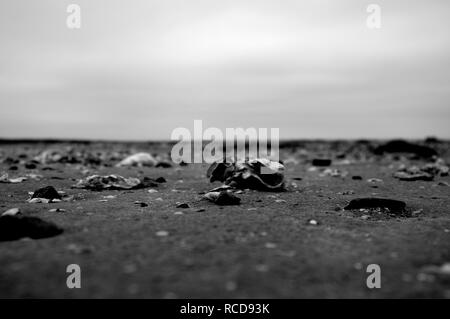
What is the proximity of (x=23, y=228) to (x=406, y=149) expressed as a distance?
52.2 ft

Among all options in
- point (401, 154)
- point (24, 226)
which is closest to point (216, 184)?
point (24, 226)

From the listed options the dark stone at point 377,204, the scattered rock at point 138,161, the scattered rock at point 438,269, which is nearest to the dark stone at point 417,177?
the dark stone at point 377,204

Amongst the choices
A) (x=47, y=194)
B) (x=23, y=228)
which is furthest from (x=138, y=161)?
(x=23, y=228)

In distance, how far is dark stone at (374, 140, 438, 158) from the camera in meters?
14.8

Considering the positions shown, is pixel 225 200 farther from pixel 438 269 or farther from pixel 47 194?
Result: pixel 438 269

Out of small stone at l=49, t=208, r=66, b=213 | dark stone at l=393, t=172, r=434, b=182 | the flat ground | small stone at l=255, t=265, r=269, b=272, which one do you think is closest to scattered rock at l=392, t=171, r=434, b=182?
dark stone at l=393, t=172, r=434, b=182

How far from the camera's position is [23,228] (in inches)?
113

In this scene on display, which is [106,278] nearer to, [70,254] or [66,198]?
[70,254]

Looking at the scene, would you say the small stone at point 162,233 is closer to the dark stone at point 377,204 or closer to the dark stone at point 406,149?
the dark stone at point 377,204

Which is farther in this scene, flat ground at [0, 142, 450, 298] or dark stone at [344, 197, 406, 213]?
dark stone at [344, 197, 406, 213]

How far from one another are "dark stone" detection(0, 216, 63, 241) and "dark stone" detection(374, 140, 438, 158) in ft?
49.0

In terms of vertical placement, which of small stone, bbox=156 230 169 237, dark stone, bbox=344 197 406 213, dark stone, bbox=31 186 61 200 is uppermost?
dark stone, bbox=31 186 61 200

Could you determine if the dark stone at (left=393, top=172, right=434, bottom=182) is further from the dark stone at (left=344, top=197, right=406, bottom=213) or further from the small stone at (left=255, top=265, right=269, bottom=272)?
the small stone at (left=255, top=265, right=269, bottom=272)

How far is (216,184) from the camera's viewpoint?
6590mm
